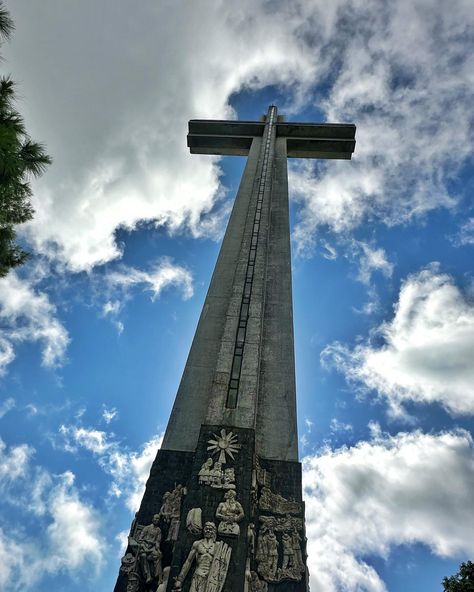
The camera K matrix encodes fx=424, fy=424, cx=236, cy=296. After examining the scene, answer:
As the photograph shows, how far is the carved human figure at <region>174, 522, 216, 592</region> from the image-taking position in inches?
306

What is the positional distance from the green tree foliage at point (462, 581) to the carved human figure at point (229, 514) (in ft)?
30.0

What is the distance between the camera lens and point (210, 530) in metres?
8.46

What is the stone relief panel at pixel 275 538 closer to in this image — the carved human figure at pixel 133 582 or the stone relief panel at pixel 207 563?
the stone relief panel at pixel 207 563

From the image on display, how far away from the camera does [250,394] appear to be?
36.8ft

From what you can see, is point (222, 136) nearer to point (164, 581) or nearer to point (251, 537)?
point (251, 537)

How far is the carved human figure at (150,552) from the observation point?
28.2ft

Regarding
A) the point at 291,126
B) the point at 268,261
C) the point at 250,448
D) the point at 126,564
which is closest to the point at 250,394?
the point at 250,448

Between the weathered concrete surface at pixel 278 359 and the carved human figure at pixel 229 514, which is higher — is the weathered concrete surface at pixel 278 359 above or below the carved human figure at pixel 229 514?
above

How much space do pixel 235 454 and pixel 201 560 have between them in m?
2.31

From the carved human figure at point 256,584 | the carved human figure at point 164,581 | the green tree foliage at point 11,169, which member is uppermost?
the green tree foliage at point 11,169

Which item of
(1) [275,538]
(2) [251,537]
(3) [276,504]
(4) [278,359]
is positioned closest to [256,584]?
(2) [251,537]

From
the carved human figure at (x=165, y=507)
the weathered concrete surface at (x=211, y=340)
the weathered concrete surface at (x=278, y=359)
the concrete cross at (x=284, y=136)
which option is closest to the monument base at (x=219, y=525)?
the carved human figure at (x=165, y=507)

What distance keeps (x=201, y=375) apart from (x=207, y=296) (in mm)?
3531

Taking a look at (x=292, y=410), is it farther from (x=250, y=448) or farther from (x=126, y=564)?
(x=126, y=564)
